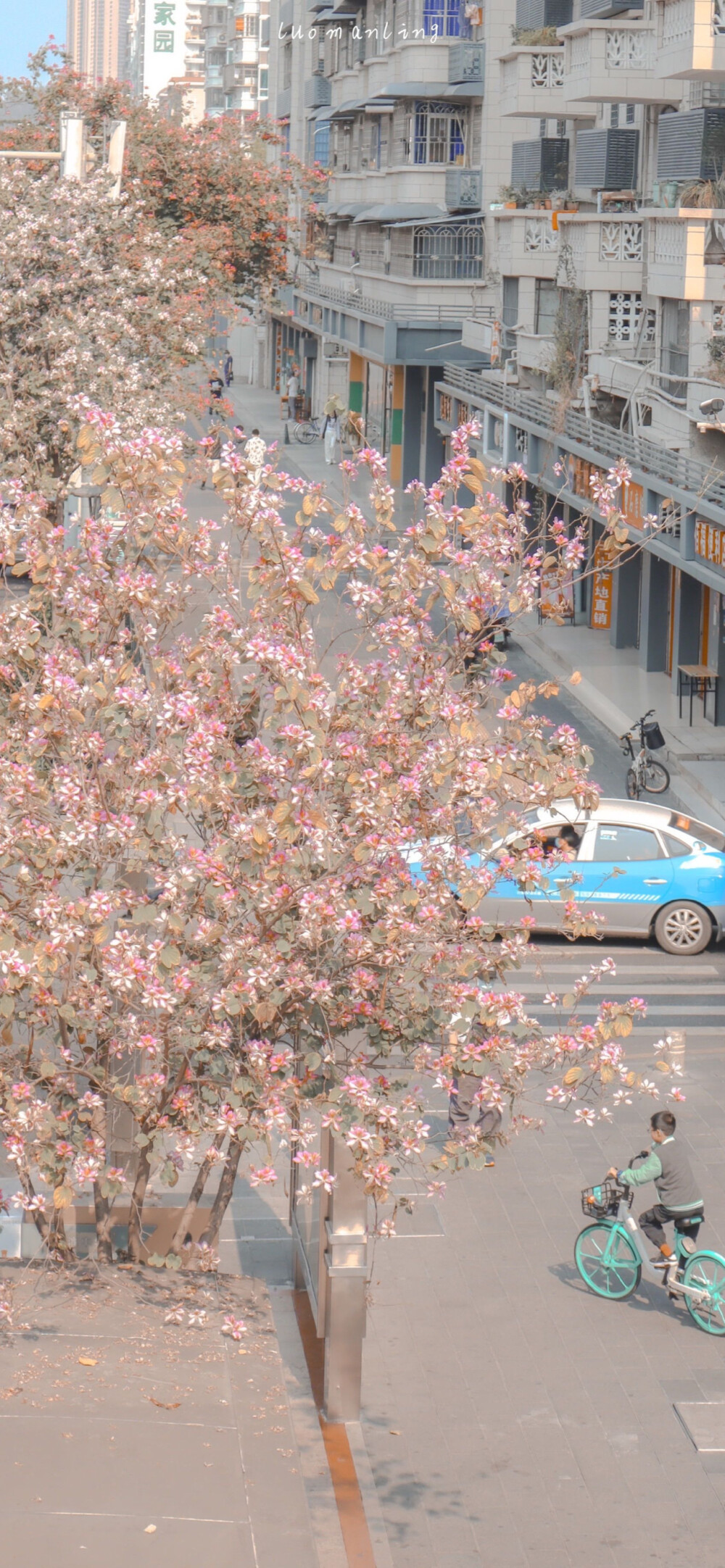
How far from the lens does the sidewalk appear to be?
2300cm

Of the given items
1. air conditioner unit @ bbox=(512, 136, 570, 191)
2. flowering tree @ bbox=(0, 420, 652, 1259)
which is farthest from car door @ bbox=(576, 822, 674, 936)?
air conditioner unit @ bbox=(512, 136, 570, 191)

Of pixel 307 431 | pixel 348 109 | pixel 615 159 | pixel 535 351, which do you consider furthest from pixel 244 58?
pixel 615 159

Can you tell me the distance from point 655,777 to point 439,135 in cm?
3060

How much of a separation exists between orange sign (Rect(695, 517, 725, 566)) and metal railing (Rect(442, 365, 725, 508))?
418mm

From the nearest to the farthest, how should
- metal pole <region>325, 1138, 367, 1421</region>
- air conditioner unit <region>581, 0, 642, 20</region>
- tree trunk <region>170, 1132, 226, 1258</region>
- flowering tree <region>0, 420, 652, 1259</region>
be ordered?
flowering tree <region>0, 420, 652, 1259</region>, metal pole <region>325, 1138, 367, 1421</region>, tree trunk <region>170, 1132, 226, 1258</region>, air conditioner unit <region>581, 0, 642, 20</region>

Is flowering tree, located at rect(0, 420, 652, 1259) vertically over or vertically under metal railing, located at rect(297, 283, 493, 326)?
under

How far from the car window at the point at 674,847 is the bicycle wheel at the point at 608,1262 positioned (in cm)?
735

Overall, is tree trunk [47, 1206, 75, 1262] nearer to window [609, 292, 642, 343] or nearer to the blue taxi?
the blue taxi

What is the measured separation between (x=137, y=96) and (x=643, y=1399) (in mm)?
35253

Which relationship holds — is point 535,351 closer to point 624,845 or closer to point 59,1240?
point 624,845

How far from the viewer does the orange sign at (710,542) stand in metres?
23.1

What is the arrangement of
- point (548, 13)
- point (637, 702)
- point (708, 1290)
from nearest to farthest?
point (708, 1290) < point (637, 702) < point (548, 13)

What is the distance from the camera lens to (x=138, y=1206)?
953cm

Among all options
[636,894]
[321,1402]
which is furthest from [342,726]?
[636,894]
